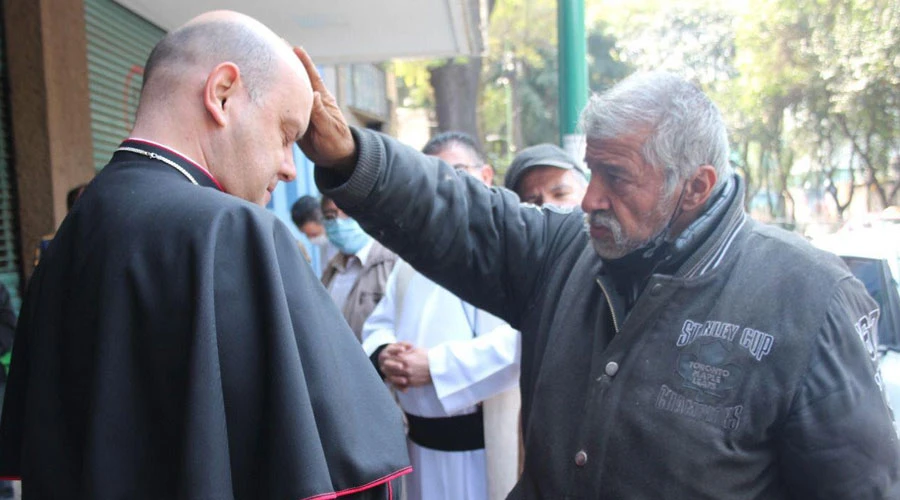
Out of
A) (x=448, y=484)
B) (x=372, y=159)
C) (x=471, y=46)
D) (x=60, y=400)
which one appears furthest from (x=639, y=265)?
(x=471, y=46)

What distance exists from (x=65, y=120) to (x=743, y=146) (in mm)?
11918

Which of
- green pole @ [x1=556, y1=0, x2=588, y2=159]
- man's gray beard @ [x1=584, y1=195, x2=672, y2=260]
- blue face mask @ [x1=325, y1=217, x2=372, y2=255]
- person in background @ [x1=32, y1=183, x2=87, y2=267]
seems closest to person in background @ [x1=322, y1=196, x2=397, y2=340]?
blue face mask @ [x1=325, y1=217, x2=372, y2=255]

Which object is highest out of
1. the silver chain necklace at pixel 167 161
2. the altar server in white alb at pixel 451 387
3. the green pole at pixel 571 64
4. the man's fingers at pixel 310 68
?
the green pole at pixel 571 64

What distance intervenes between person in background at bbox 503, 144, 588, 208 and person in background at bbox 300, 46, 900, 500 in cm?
110

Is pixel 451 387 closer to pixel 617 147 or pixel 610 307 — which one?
pixel 610 307

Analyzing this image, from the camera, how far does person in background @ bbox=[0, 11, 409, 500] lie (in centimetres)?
140

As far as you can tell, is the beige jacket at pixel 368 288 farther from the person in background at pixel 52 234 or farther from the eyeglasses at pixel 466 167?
the person in background at pixel 52 234

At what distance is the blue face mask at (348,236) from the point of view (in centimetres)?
456

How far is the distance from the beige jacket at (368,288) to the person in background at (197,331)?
2385mm

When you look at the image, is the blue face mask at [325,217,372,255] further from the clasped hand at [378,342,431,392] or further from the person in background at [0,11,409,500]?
the person in background at [0,11,409,500]

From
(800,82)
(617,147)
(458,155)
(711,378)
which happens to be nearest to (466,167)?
(458,155)

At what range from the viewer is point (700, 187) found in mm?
2102

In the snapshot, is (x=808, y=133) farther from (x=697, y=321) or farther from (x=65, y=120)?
(x=697, y=321)

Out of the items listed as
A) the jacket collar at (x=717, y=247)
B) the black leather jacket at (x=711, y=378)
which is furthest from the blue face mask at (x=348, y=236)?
the jacket collar at (x=717, y=247)
